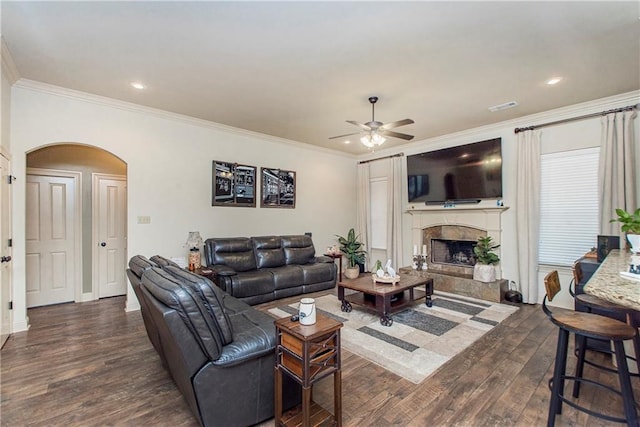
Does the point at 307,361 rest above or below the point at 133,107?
below

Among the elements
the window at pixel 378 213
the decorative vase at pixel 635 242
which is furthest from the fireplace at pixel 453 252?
the decorative vase at pixel 635 242

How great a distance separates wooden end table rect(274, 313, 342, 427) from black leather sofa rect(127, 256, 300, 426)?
0.15m

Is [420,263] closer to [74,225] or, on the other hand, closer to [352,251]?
[352,251]

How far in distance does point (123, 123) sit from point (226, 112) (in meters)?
1.39

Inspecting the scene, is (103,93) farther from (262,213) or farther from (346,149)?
(346,149)

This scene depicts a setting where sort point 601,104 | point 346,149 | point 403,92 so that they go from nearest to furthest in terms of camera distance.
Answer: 1. point 403,92
2. point 601,104
3. point 346,149

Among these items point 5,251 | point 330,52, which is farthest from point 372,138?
point 5,251

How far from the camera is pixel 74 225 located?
459 centimetres

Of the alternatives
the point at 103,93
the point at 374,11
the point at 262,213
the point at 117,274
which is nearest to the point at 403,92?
the point at 374,11

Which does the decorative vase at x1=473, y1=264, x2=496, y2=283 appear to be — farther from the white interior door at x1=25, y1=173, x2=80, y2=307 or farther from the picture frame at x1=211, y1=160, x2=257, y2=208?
the white interior door at x1=25, y1=173, x2=80, y2=307

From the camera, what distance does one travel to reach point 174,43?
8.72ft

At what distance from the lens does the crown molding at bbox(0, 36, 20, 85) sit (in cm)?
272

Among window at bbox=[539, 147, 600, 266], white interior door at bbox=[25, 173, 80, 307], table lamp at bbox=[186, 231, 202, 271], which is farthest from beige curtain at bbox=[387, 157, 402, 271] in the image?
white interior door at bbox=[25, 173, 80, 307]

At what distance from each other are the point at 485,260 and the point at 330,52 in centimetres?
401
